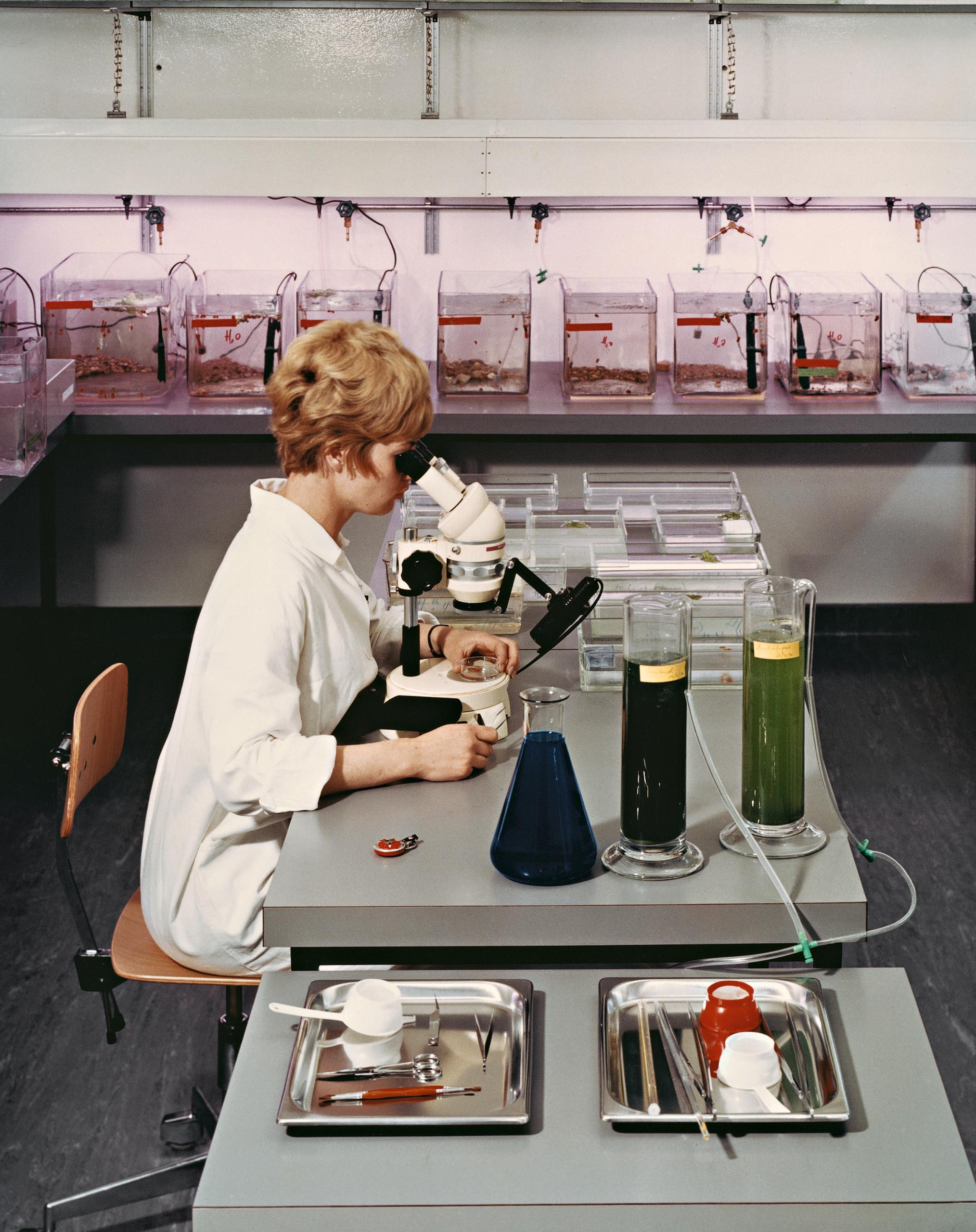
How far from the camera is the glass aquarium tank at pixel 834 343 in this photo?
4039 mm

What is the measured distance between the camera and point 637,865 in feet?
4.75

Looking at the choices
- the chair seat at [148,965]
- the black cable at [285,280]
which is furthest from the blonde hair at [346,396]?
the black cable at [285,280]

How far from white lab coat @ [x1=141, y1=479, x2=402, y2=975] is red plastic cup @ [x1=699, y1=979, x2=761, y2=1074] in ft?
1.91

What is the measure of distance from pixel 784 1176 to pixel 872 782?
2569 mm

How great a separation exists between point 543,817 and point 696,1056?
31 cm

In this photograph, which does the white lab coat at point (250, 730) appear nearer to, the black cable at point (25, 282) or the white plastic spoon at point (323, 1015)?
the white plastic spoon at point (323, 1015)

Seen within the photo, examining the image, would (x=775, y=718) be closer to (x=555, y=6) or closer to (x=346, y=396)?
(x=346, y=396)

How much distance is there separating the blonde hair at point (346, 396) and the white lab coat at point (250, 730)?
0.11 meters

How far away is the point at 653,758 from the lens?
142cm

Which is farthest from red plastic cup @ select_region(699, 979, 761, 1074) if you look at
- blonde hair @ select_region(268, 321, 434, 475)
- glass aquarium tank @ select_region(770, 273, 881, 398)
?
glass aquarium tank @ select_region(770, 273, 881, 398)

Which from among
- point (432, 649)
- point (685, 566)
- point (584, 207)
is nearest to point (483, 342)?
point (584, 207)

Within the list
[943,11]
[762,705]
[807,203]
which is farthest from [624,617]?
[943,11]

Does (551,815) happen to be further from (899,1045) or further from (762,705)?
(899,1045)

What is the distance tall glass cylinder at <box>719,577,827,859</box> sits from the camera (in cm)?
146
